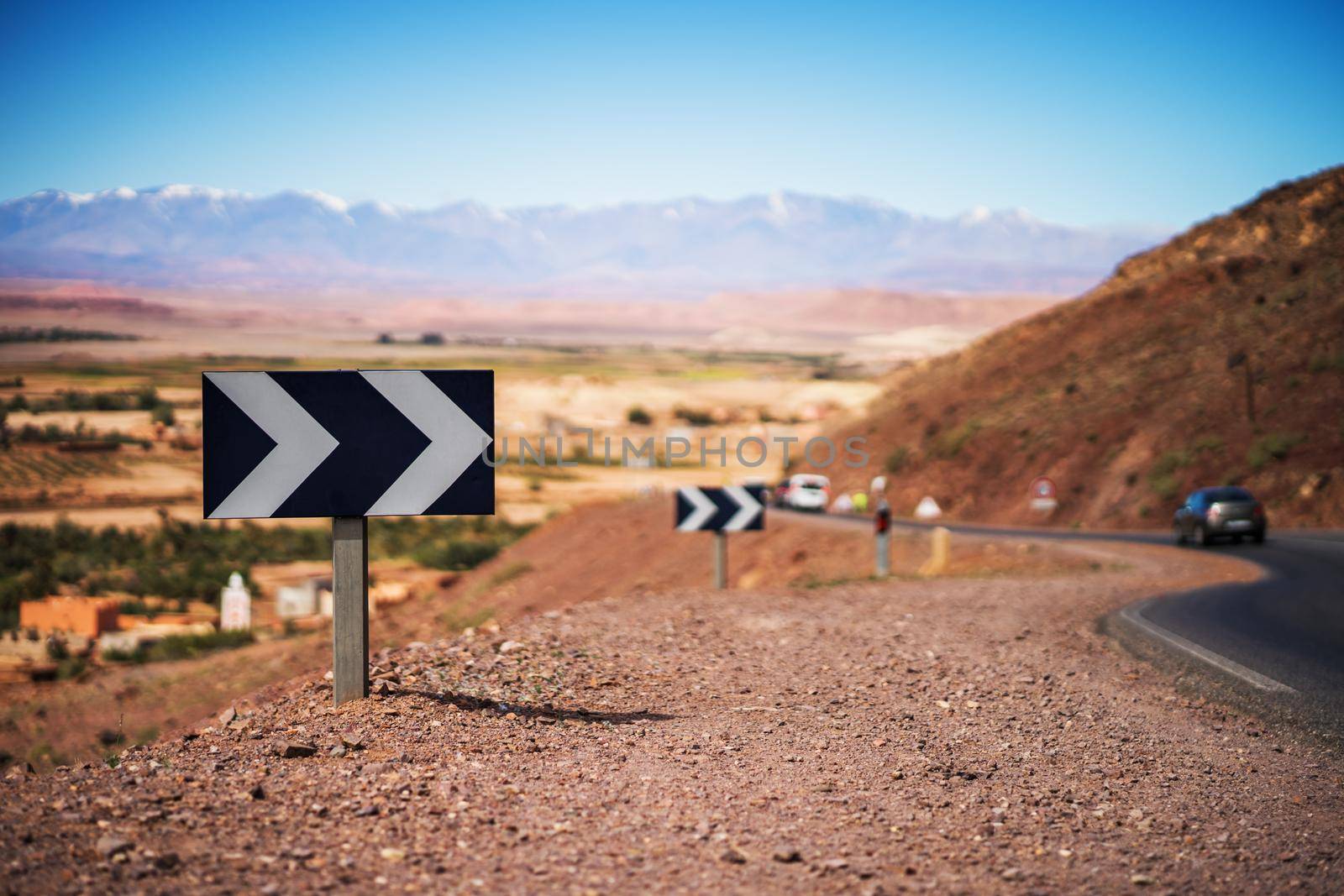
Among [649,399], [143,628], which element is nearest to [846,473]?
[143,628]

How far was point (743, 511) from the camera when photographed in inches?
629

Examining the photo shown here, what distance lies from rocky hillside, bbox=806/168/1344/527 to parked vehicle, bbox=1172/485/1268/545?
37.4 feet

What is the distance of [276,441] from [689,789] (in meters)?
2.73

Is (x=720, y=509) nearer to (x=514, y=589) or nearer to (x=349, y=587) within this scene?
(x=349, y=587)

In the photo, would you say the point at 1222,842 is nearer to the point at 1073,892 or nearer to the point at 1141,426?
the point at 1073,892

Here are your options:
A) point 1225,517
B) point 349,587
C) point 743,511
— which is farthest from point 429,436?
point 1225,517

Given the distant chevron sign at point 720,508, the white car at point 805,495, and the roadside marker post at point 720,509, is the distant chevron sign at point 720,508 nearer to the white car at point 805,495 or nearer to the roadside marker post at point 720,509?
the roadside marker post at point 720,509

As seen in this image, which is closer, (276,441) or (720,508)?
(276,441)

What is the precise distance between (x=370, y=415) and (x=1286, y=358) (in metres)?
52.1

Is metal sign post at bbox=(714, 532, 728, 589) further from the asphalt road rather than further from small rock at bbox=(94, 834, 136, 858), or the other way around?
small rock at bbox=(94, 834, 136, 858)

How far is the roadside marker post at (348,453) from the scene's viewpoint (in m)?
6.11

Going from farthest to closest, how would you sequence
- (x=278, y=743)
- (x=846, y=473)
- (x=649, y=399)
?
(x=649, y=399) → (x=846, y=473) → (x=278, y=743)

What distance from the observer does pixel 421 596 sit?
119ft

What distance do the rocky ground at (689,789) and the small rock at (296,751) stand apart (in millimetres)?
12
